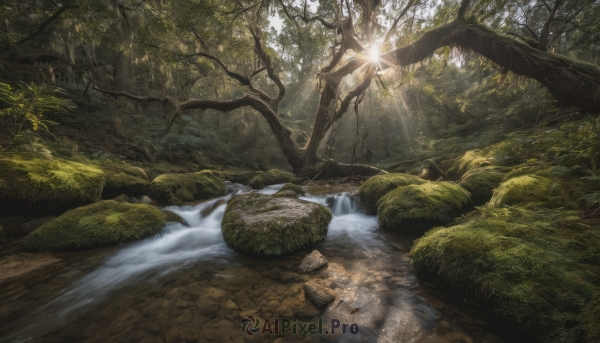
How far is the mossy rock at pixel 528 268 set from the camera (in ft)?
5.09

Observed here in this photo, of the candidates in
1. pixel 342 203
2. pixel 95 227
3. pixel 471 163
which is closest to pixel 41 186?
pixel 95 227

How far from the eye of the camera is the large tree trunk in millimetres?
5121

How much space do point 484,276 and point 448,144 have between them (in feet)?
32.9

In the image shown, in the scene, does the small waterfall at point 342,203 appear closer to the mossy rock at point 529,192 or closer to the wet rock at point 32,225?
the mossy rock at point 529,192

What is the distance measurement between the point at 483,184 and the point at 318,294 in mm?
3971

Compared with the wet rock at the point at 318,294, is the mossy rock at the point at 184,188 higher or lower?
higher

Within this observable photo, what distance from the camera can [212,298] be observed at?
2.66 m

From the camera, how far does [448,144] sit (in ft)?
34.1

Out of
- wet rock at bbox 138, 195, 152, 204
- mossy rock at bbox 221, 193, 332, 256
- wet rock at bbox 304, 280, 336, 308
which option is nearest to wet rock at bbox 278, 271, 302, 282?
wet rock at bbox 304, 280, 336, 308

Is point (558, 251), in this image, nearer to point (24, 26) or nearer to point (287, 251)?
point (287, 251)

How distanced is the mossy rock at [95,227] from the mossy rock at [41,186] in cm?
54

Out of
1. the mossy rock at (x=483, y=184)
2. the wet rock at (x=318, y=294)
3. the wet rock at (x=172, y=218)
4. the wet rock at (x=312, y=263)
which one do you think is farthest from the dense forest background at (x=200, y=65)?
the wet rock at (x=318, y=294)

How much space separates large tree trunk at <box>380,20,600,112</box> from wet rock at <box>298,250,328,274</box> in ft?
18.5

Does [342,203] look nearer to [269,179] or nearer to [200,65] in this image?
[269,179]
